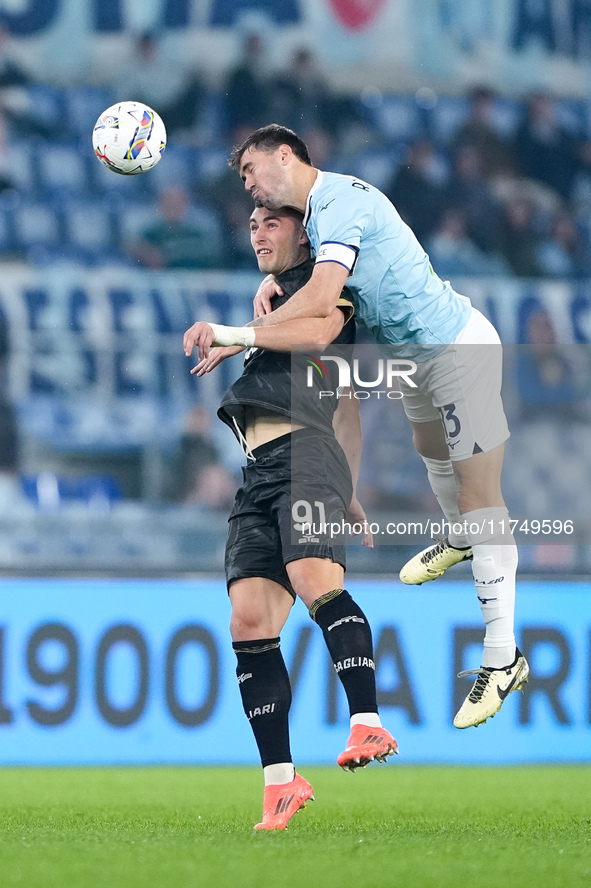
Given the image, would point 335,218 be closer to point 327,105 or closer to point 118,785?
point 118,785

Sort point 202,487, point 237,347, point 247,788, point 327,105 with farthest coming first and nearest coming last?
point 327,105
point 202,487
point 247,788
point 237,347

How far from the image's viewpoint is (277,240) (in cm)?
440

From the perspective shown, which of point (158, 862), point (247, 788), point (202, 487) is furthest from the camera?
point (202, 487)

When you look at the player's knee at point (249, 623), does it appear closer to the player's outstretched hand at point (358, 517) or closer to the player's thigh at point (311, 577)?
the player's thigh at point (311, 577)

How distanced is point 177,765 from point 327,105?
5224mm

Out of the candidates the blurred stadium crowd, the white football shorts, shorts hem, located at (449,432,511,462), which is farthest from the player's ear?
the blurred stadium crowd

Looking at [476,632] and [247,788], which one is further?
[476,632]

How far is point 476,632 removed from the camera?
22.7ft

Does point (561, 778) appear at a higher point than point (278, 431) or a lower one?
lower

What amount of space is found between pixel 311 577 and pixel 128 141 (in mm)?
2110

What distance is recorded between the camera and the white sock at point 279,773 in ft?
13.3

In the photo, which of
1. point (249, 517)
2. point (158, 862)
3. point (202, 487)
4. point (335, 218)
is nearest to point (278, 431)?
point (249, 517)

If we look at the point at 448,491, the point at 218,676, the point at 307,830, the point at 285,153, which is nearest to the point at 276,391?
the point at 285,153

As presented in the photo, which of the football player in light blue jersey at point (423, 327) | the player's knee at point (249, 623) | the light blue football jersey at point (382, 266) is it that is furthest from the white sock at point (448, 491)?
the player's knee at point (249, 623)
